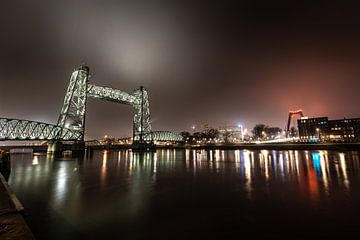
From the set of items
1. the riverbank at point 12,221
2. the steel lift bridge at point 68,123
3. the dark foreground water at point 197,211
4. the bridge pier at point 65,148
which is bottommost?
the dark foreground water at point 197,211

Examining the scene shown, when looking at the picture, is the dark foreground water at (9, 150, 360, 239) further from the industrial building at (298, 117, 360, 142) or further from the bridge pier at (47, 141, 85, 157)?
the industrial building at (298, 117, 360, 142)

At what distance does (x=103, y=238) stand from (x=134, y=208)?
2.64m

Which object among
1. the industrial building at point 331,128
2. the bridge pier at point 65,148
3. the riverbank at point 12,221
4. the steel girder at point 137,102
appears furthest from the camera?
the industrial building at point 331,128

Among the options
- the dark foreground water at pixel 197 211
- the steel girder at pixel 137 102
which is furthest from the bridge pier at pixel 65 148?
the dark foreground water at pixel 197 211

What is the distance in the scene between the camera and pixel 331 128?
352 ft

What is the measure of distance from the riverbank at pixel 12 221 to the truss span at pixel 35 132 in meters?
43.0

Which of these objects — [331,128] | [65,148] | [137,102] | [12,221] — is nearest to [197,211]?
[12,221]

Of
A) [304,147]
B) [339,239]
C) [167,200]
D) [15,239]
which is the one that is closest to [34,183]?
[167,200]

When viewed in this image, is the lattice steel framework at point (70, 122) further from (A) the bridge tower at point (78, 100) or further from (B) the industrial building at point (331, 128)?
(B) the industrial building at point (331, 128)

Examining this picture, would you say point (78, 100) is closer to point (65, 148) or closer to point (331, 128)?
point (65, 148)

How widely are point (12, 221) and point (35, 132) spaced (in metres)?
54.1

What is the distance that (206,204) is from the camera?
823cm

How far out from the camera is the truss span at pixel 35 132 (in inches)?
1727

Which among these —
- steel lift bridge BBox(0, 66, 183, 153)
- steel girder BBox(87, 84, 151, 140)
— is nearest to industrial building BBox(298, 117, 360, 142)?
steel girder BBox(87, 84, 151, 140)
